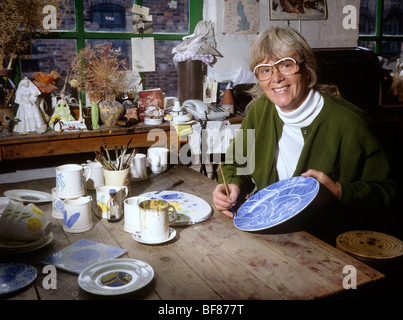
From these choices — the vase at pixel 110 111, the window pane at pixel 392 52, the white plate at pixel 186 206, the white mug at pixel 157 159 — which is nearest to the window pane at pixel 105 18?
the vase at pixel 110 111

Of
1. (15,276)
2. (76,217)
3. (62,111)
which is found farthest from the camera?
(62,111)

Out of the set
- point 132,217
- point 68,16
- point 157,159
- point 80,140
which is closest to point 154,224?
point 132,217

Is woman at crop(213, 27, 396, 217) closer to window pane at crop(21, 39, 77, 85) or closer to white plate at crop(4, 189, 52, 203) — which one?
white plate at crop(4, 189, 52, 203)

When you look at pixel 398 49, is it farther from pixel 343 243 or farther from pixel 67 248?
pixel 67 248

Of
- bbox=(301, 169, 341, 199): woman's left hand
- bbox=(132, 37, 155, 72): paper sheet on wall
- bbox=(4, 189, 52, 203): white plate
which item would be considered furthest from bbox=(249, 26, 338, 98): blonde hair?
bbox=(132, 37, 155, 72): paper sheet on wall

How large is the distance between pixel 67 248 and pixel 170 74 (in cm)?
241

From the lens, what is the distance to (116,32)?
3.09 meters

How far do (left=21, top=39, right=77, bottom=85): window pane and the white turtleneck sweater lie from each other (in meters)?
1.79

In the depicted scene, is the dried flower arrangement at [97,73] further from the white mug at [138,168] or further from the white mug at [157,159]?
the white mug at [138,168]

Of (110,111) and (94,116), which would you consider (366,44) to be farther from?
(94,116)

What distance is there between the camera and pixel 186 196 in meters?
1.66

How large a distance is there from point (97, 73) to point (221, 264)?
6.63ft

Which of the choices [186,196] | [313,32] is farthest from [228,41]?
[186,196]

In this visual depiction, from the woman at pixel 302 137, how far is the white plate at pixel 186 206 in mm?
70
